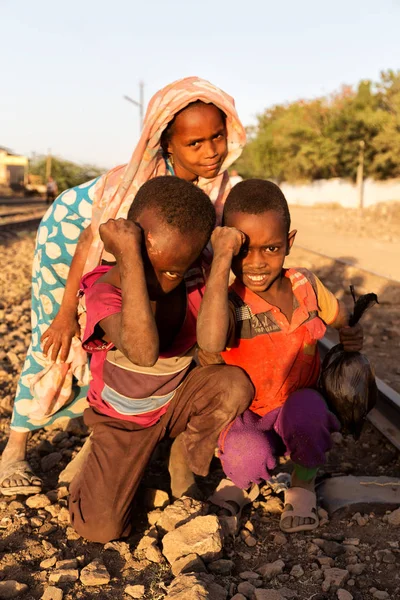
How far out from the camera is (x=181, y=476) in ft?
9.96

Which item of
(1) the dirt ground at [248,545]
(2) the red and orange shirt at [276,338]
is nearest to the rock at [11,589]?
(1) the dirt ground at [248,545]

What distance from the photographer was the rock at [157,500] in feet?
9.73

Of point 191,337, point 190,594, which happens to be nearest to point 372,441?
point 191,337

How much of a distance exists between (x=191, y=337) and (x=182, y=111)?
1.15 metres

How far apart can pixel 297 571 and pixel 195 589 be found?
48 centimetres

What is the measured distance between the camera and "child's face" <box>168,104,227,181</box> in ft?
10.6

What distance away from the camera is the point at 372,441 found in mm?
3721

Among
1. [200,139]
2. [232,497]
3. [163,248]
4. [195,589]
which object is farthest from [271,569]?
[200,139]

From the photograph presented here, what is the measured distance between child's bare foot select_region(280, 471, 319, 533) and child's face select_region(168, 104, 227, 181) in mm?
1592

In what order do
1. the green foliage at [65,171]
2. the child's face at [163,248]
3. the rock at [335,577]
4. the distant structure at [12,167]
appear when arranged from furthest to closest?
the distant structure at [12,167] → the green foliage at [65,171] → the child's face at [163,248] → the rock at [335,577]

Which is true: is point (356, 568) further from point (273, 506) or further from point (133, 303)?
point (133, 303)

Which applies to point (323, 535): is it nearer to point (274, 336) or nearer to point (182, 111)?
point (274, 336)

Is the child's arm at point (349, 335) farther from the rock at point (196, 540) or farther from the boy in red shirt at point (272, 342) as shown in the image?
the rock at point (196, 540)

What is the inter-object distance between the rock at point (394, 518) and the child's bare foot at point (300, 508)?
1.00 feet
